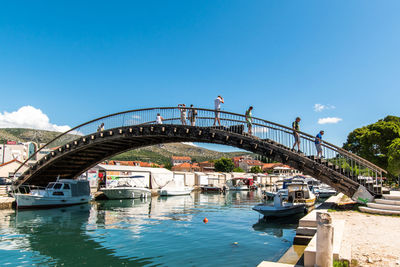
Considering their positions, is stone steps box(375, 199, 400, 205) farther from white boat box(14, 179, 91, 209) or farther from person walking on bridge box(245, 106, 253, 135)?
white boat box(14, 179, 91, 209)

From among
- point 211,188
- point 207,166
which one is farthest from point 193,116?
point 207,166

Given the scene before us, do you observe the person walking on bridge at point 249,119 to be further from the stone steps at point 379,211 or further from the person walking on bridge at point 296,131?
the stone steps at point 379,211

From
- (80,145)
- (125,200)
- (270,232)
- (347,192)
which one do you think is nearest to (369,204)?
(347,192)

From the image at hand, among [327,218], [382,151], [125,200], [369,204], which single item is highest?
[382,151]

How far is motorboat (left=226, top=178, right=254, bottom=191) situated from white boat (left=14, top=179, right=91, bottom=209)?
3723cm

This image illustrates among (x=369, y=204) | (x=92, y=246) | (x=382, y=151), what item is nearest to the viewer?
(x=92, y=246)

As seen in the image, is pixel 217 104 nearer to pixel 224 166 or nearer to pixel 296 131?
pixel 296 131

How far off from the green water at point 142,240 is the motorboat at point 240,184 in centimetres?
4037

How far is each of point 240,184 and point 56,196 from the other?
45400 millimetres

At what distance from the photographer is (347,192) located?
51.9 ft

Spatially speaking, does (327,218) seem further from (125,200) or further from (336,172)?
(125,200)

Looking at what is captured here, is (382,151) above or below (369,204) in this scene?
above

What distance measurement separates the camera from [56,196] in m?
26.7

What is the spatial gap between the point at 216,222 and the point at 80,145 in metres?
16.1
